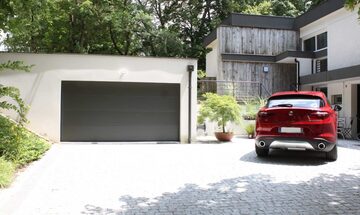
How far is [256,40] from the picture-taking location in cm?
2216

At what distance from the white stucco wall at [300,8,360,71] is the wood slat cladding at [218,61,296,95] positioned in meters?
3.15

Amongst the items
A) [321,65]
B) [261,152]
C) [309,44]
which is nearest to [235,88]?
[321,65]

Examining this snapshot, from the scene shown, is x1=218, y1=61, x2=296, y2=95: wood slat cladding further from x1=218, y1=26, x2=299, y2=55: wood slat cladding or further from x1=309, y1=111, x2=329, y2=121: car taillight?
x1=309, y1=111, x2=329, y2=121: car taillight

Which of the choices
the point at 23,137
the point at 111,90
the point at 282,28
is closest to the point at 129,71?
the point at 111,90

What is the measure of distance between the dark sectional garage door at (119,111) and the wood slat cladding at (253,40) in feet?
27.3

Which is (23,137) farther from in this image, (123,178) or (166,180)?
(166,180)

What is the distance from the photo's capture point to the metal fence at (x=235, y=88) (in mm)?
20125

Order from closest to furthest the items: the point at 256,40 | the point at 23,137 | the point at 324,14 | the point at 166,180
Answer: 1. the point at 166,180
2. the point at 23,137
3. the point at 324,14
4. the point at 256,40

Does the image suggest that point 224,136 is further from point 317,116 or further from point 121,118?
point 317,116

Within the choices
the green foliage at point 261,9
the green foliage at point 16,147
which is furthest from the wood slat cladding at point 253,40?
the green foliage at point 16,147

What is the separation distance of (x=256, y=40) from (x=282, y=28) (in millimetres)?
1914

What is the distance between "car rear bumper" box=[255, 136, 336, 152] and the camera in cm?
866

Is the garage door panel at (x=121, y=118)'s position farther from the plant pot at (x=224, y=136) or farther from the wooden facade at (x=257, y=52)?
the wooden facade at (x=257, y=52)

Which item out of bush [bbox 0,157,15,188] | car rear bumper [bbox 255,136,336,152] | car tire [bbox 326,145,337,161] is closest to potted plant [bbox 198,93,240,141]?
car rear bumper [bbox 255,136,336,152]
